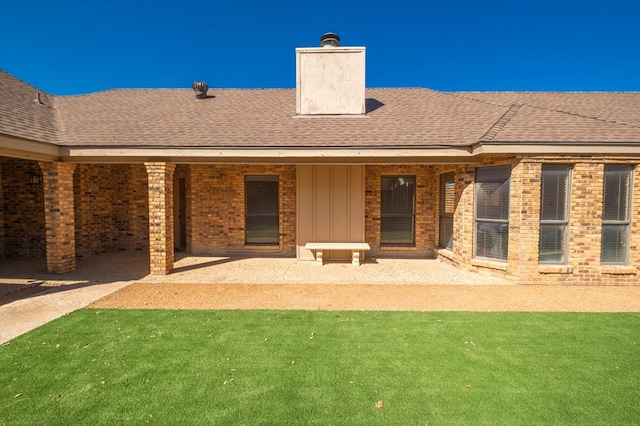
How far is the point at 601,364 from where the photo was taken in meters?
3.83

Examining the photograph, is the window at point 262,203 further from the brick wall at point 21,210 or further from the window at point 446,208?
the brick wall at point 21,210

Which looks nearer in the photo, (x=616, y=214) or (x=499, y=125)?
(x=616, y=214)

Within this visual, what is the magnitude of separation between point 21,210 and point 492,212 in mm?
13959

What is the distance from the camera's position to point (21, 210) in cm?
993

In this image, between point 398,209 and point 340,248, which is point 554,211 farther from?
point 340,248

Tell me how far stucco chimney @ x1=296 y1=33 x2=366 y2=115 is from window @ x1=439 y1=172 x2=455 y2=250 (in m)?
3.73

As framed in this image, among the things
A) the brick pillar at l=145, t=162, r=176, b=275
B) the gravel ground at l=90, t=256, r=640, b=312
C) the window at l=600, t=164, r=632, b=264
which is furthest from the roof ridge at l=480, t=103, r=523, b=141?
the brick pillar at l=145, t=162, r=176, b=275

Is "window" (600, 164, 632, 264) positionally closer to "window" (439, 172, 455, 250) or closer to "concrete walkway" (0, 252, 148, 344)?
"window" (439, 172, 455, 250)

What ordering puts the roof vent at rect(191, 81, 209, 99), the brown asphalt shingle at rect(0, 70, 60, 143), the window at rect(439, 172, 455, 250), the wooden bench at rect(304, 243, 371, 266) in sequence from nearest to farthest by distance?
the brown asphalt shingle at rect(0, 70, 60, 143) → the wooden bench at rect(304, 243, 371, 266) → the window at rect(439, 172, 455, 250) → the roof vent at rect(191, 81, 209, 99)

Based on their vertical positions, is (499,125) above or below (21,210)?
above

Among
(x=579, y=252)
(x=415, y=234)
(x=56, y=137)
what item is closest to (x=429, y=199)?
(x=415, y=234)

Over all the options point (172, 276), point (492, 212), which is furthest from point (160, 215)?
point (492, 212)

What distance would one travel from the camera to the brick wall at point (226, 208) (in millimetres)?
10695

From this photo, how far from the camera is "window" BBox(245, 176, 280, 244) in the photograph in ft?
35.7
